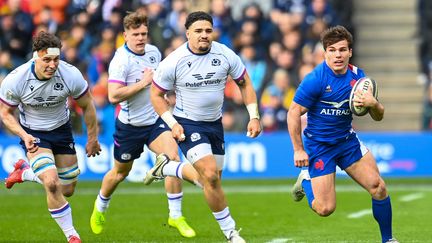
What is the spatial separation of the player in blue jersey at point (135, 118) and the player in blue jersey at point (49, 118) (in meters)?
0.88

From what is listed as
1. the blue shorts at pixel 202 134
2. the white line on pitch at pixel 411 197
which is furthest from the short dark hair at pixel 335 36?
the white line on pitch at pixel 411 197

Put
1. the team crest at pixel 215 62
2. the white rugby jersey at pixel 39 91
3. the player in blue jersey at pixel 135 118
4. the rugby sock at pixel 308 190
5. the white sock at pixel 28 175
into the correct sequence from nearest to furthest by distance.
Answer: the rugby sock at pixel 308 190, the team crest at pixel 215 62, the white rugby jersey at pixel 39 91, the white sock at pixel 28 175, the player in blue jersey at pixel 135 118

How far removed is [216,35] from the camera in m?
22.0

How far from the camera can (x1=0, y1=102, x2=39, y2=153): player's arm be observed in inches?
454

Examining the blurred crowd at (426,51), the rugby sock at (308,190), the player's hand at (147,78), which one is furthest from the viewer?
the blurred crowd at (426,51)

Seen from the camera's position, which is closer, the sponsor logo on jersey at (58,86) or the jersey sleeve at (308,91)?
the jersey sleeve at (308,91)

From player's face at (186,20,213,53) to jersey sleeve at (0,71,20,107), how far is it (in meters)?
1.98

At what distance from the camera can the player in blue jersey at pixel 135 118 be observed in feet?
43.0

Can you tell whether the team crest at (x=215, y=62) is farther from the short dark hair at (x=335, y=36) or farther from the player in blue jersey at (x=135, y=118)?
the player in blue jersey at (x=135, y=118)

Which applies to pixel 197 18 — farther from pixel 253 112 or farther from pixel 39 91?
pixel 39 91

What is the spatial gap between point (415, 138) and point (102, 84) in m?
6.22

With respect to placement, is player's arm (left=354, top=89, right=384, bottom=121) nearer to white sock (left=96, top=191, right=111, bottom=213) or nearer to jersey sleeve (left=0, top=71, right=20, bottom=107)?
jersey sleeve (left=0, top=71, right=20, bottom=107)

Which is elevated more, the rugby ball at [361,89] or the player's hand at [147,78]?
the rugby ball at [361,89]

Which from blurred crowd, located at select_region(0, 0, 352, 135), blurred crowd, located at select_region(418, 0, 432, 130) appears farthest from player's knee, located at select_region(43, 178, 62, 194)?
blurred crowd, located at select_region(418, 0, 432, 130)
